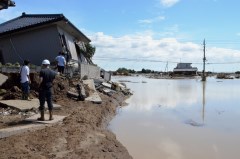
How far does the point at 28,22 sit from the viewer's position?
23.1 meters

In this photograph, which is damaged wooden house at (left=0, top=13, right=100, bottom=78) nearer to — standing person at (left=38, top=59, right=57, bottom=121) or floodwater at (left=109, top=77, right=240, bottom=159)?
floodwater at (left=109, top=77, right=240, bottom=159)

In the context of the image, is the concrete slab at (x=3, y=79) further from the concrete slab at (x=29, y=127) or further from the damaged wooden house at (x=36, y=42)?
the damaged wooden house at (x=36, y=42)

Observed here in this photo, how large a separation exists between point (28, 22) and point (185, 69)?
82174 millimetres

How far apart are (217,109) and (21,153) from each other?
51.2ft

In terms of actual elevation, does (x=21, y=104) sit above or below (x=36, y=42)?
below

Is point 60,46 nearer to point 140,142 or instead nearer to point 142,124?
point 142,124

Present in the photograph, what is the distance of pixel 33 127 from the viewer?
351 inches

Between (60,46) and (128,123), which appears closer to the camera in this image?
(128,123)

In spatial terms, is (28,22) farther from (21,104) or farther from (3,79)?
(21,104)

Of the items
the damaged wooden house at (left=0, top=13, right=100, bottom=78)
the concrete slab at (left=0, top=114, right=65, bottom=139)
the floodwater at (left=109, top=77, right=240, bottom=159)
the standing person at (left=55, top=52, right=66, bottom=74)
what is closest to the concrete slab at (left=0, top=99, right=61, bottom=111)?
the concrete slab at (left=0, top=114, right=65, bottom=139)

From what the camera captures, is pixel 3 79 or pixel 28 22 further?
pixel 28 22

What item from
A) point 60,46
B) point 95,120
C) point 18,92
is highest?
point 60,46

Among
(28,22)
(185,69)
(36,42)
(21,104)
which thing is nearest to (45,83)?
(21,104)

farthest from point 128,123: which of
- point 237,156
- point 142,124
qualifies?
point 237,156
